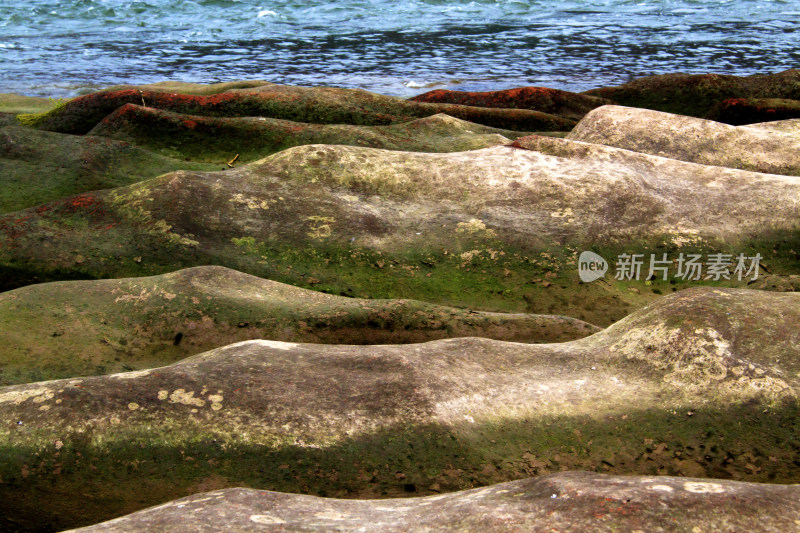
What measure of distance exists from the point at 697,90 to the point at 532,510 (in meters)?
15.8

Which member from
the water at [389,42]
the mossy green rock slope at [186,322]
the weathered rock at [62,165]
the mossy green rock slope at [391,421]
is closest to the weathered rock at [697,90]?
the water at [389,42]

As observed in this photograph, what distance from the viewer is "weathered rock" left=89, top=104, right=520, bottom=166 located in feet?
39.5

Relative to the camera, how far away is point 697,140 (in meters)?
11.5

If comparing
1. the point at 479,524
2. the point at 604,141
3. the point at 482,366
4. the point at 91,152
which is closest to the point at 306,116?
the point at 91,152

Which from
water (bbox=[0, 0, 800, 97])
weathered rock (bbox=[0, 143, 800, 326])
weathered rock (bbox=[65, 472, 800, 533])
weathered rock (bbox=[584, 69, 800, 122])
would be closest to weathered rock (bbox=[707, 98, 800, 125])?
weathered rock (bbox=[584, 69, 800, 122])

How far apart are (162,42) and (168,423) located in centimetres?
3099

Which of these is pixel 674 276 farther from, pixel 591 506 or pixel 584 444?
pixel 591 506

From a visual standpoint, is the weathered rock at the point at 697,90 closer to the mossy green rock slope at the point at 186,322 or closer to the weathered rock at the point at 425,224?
the weathered rock at the point at 425,224

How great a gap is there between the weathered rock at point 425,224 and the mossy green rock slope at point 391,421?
2.71 meters

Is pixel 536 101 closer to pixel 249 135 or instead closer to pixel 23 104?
pixel 249 135

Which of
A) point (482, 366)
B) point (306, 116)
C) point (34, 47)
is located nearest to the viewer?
point (482, 366)

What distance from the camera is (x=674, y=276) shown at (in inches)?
343

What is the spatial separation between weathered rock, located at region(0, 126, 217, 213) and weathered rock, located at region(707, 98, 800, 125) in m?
10.2

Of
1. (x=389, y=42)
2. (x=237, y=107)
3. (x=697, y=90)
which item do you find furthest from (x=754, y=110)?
(x=389, y=42)
